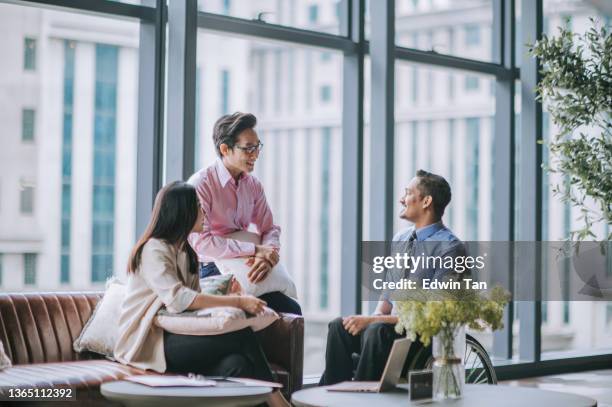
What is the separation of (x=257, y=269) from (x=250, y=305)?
1.41 ft

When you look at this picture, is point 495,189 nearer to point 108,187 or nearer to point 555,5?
point 555,5

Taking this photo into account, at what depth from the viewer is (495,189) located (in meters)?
6.56

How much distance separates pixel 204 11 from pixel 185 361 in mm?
2018

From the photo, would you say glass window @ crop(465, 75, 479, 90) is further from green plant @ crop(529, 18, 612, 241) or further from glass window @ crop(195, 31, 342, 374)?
green plant @ crop(529, 18, 612, 241)

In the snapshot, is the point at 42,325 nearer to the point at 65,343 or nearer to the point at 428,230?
the point at 65,343

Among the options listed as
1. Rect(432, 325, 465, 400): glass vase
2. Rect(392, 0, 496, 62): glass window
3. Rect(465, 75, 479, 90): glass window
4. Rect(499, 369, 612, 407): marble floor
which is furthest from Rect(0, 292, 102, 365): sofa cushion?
Rect(465, 75, 479, 90): glass window

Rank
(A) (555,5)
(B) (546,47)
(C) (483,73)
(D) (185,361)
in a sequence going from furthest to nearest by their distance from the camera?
(A) (555,5), (C) (483,73), (B) (546,47), (D) (185,361)

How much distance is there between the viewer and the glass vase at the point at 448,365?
125 inches

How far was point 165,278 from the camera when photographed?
3756 millimetres

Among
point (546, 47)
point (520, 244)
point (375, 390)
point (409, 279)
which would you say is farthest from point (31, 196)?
point (520, 244)

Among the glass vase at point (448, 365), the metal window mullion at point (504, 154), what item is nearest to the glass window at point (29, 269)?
the glass vase at point (448, 365)

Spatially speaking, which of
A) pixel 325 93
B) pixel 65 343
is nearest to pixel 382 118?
pixel 65 343

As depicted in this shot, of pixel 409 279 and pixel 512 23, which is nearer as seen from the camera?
pixel 409 279

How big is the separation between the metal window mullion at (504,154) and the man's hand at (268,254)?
2619 millimetres
